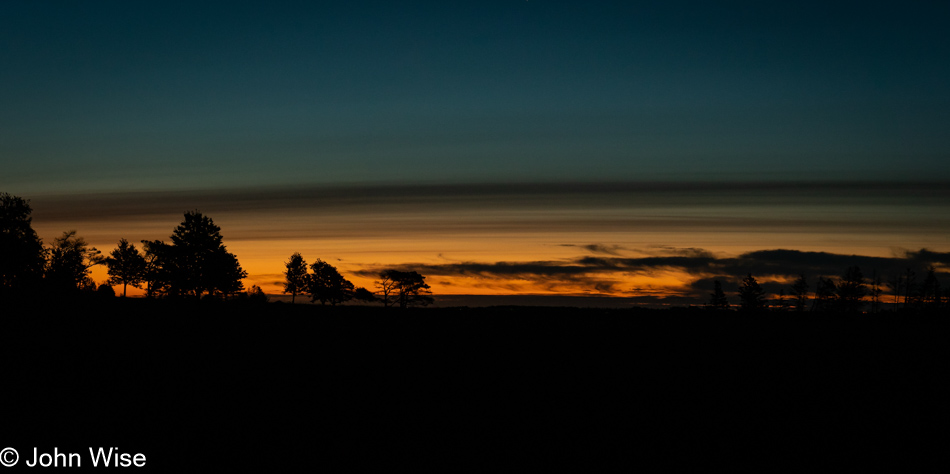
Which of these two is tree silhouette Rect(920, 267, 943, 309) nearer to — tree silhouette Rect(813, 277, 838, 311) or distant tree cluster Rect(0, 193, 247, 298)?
tree silhouette Rect(813, 277, 838, 311)

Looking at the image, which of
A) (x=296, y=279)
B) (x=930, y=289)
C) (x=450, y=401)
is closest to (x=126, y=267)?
(x=296, y=279)

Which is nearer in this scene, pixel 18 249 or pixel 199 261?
pixel 18 249

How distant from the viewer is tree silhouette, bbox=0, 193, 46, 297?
47.3 meters

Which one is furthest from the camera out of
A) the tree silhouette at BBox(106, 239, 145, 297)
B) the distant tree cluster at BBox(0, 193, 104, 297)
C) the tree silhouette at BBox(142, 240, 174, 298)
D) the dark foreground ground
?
the tree silhouette at BBox(106, 239, 145, 297)

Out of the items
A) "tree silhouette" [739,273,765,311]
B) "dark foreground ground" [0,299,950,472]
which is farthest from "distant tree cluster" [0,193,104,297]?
"tree silhouette" [739,273,765,311]

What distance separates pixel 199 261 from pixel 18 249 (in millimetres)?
20952

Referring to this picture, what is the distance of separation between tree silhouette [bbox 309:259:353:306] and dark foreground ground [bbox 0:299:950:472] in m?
67.3

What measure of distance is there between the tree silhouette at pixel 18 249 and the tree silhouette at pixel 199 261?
51.3ft

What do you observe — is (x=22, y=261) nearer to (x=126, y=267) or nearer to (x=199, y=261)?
(x=199, y=261)

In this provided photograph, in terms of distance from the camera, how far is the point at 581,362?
80.8ft

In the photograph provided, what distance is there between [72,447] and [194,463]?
2.99 meters

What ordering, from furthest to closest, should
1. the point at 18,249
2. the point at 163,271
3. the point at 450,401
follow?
the point at 163,271, the point at 18,249, the point at 450,401

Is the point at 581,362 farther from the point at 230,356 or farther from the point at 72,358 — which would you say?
the point at 72,358

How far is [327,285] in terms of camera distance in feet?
322
